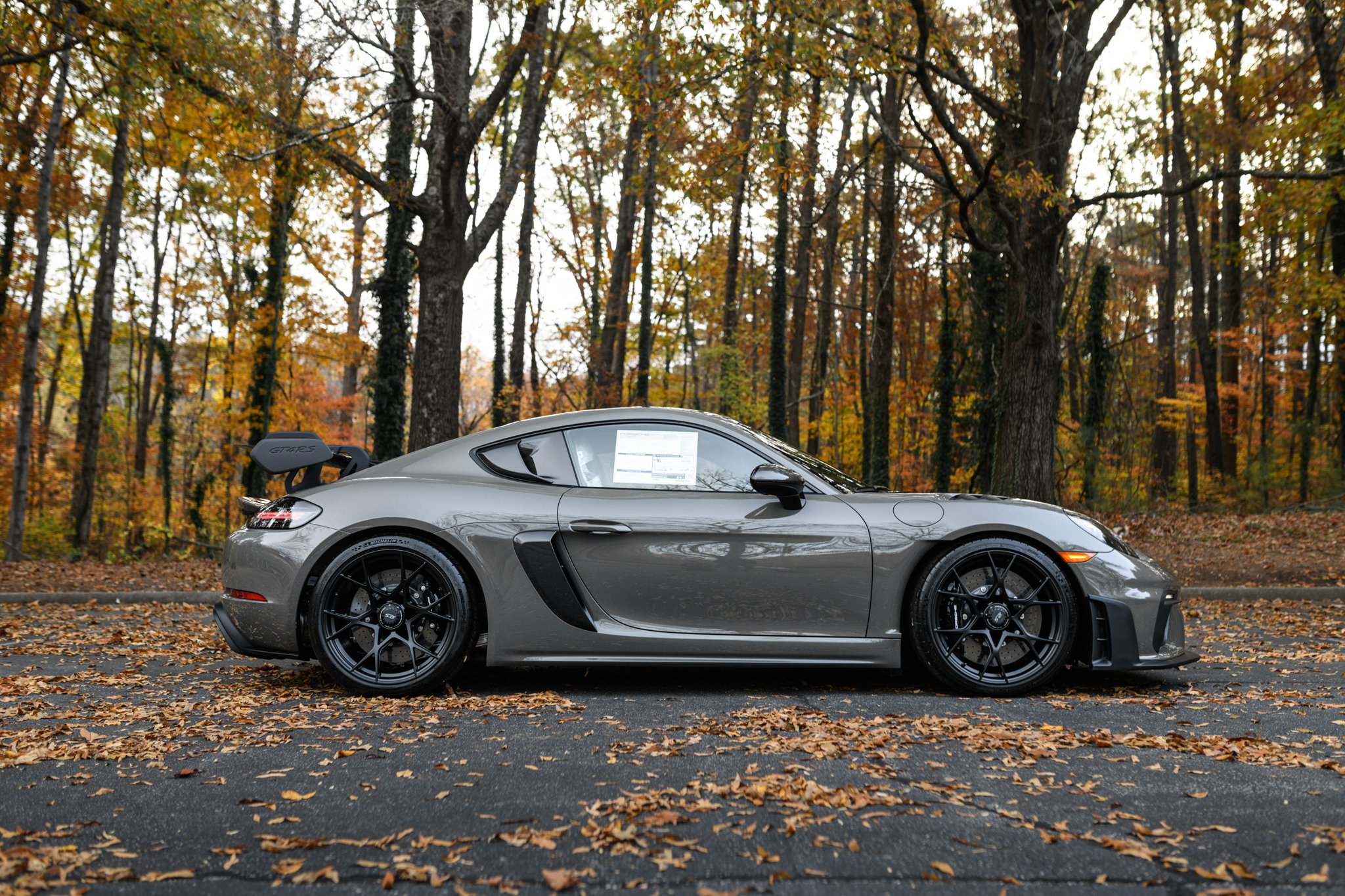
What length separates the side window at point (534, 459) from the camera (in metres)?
4.98

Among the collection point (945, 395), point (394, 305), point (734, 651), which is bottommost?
point (734, 651)

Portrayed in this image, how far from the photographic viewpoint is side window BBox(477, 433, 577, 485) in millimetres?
4977

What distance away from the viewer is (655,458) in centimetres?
496

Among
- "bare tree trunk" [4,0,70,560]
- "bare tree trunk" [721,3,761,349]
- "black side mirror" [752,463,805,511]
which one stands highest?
"bare tree trunk" [721,3,761,349]

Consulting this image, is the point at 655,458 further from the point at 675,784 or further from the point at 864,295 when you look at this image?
the point at 864,295

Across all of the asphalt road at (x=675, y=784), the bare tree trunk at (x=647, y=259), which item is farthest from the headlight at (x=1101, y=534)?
the bare tree trunk at (x=647, y=259)

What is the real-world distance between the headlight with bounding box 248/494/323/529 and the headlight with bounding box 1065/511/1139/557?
3.68 meters

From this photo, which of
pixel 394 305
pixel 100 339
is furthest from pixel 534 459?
pixel 100 339

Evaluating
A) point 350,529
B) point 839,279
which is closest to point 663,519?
point 350,529

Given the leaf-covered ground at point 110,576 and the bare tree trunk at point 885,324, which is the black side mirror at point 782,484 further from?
the bare tree trunk at point 885,324

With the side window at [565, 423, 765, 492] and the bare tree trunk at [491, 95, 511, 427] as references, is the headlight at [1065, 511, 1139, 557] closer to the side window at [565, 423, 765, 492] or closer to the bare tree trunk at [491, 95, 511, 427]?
the side window at [565, 423, 765, 492]

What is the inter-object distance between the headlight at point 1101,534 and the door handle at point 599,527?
2.16 m

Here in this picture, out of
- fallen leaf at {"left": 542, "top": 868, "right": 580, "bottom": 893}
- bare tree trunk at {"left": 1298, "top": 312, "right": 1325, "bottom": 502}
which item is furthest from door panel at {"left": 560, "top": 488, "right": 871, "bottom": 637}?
bare tree trunk at {"left": 1298, "top": 312, "right": 1325, "bottom": 502}

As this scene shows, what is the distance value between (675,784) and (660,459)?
2.08 metres
